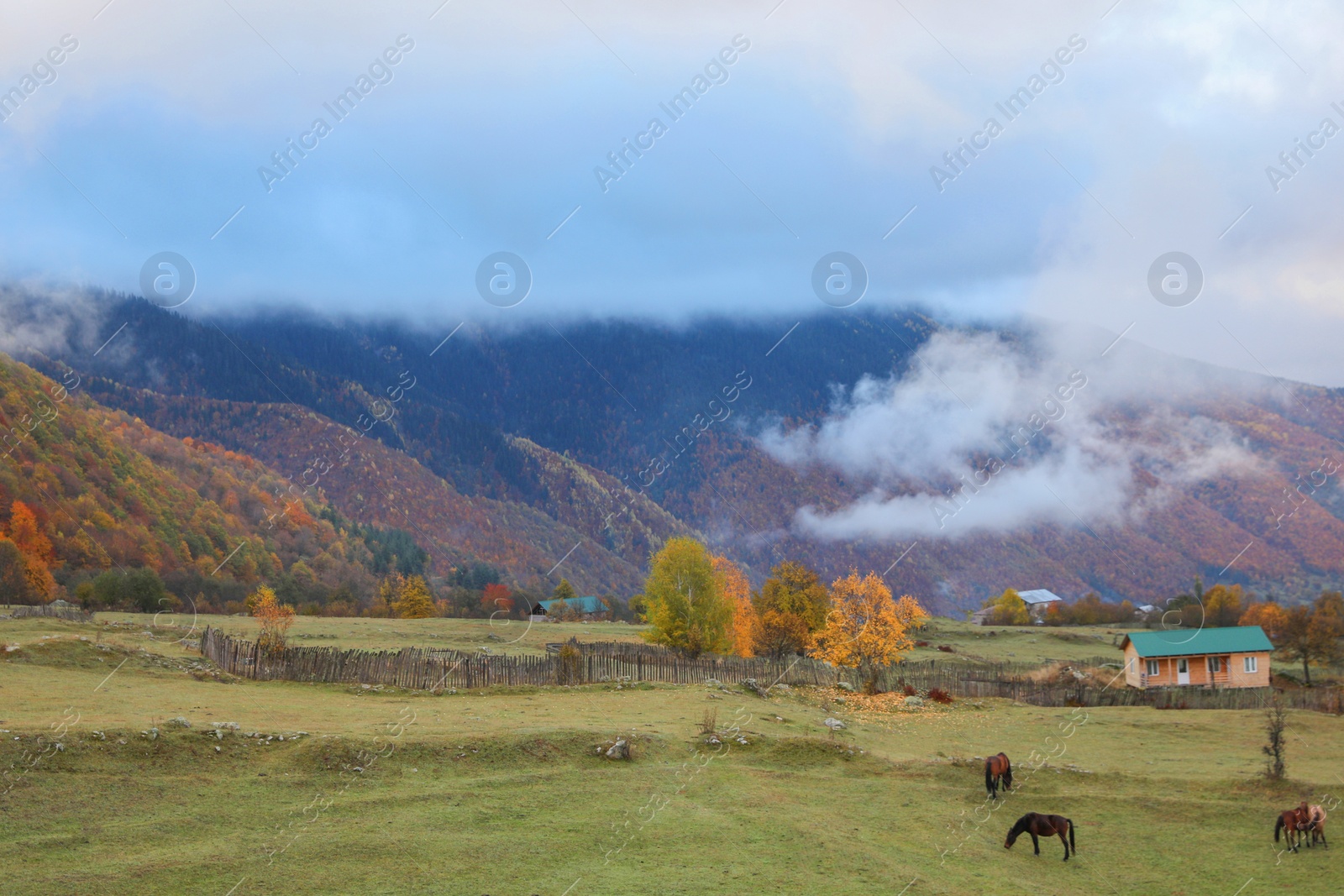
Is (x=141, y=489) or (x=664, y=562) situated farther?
(x=141, y=489)

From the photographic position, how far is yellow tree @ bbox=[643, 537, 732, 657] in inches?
1975

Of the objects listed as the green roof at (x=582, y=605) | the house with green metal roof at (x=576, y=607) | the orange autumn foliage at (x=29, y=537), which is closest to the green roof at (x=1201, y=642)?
the house with green metal roof at (x=576, y=607)

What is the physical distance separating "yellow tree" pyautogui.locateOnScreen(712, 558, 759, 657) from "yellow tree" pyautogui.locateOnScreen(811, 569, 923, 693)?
1109 cm

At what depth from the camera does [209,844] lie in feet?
46.1

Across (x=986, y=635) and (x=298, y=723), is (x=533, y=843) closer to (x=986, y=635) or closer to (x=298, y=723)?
(x=298, y=723)

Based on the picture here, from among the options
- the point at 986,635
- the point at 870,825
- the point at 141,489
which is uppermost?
the point at 141,489

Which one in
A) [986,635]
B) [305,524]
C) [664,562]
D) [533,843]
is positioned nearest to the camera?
[533,843]

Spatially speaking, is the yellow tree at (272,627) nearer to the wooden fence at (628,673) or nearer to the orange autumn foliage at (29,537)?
the wooden fence at (628,673)

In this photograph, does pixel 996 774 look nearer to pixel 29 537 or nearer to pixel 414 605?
pixel 414 605

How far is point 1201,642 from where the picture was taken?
54000 millimetres

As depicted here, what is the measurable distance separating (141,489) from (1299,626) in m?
99.8

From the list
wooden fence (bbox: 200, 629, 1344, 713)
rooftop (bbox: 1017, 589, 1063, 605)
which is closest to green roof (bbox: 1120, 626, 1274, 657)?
wooden fence (bbox: 200, 629, 1344, 713)

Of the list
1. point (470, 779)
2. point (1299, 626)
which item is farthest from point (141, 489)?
point (1299, 626)

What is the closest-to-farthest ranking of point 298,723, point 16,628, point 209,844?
point 209,844 → point 298,723 → point 16,628
